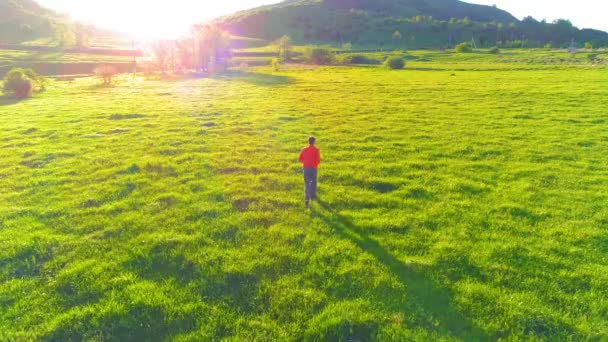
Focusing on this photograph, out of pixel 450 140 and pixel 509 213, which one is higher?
pixel 450 140

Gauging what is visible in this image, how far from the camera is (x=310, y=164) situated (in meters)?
10.7

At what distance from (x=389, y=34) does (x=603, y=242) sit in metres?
206

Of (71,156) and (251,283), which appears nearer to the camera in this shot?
(251,283)

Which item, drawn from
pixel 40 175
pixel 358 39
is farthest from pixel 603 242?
pixel 358 39

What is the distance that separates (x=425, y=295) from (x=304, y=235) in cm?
360

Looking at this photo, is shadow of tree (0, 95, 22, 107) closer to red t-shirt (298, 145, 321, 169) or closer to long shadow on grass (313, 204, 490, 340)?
red t-shirt (298, 145, 321, 169)

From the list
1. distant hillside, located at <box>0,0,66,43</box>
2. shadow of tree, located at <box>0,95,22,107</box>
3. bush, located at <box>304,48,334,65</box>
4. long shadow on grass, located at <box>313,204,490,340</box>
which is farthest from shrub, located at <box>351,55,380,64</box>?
distant hillside, located at <box>0,0,66,43</box>

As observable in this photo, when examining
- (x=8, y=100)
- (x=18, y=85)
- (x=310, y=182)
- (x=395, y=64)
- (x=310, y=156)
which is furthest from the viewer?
(x=395, y=64)

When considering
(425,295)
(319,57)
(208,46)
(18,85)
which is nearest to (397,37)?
(319,57)

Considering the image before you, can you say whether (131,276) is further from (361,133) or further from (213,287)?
(361,133)

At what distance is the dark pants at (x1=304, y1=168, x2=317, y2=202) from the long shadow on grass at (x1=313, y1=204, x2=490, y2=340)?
6.85 ft

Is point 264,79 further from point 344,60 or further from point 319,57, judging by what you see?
point 319,57

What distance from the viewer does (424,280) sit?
741 centimetres

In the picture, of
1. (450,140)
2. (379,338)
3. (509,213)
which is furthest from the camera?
(450,140)
